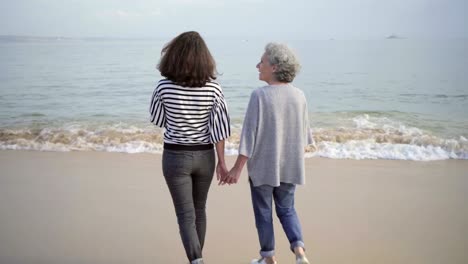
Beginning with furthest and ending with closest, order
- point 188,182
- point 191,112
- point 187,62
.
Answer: point 188,182
point 191,112
point 187,62

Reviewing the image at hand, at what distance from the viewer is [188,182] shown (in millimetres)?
2451

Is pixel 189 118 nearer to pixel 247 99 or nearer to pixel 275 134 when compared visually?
pixel 275 134

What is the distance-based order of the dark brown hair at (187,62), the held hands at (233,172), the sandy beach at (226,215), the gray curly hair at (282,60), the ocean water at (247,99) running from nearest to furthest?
the dark brown hair at (187,62) → the gray curly hair at (282,60) → the held hands at (233,172) → the sandy beach at (226,215) → the ocean water at (247,99)

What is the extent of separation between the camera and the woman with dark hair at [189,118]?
2277mm

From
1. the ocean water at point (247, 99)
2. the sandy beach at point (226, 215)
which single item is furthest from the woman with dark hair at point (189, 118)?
the ocean water at point (247, 99)

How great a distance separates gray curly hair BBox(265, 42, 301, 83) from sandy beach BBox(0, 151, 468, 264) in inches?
53.2

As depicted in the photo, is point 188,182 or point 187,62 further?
point 188,182

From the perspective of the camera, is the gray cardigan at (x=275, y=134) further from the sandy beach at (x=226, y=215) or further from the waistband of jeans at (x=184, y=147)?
the sandy beach at (x=226, y=215)

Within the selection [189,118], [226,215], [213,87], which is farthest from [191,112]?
[226,215]

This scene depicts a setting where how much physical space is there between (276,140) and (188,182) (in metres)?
0.53

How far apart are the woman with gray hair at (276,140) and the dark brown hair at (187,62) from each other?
297mm

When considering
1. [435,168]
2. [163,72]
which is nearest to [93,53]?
[435,168]

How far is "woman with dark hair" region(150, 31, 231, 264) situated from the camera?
89.7 inches

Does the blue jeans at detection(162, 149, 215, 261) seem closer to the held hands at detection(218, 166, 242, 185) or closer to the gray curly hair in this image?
the held hands at detection(218, 166, 242, 185)
